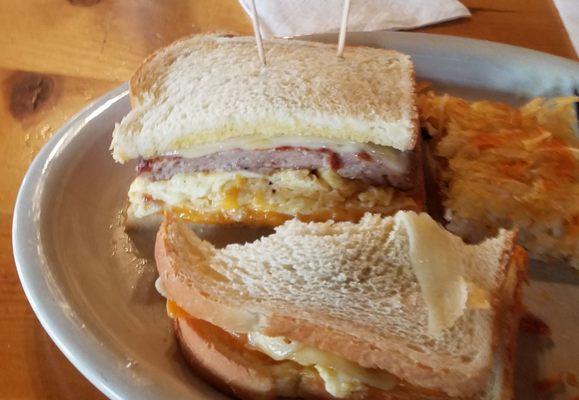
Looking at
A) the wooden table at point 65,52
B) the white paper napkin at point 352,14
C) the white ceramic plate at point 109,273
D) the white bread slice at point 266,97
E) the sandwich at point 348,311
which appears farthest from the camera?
the white paper napkin at point 352,14

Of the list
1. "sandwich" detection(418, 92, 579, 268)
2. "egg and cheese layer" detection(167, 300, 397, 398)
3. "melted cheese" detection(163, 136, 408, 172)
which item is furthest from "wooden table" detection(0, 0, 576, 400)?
"sandwich" detection(418, 92, 579, 268)

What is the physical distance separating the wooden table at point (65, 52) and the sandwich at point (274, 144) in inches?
15.7

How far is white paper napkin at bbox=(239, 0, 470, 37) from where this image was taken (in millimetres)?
2766

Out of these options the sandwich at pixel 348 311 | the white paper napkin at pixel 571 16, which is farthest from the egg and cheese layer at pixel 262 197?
the white paper napkin at pixel 571 16

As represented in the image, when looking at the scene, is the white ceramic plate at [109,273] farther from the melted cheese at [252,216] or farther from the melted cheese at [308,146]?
the melted cheese at [308,146]

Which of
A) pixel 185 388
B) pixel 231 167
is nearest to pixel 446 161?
pixel 231 167

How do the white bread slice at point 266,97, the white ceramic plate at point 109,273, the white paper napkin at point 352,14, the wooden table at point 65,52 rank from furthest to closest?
the white paper napkin at point 352,14 → the white bread slice at point 266,97 → the wooden table at point 65,52 → the white ceramic plate at point 109,273

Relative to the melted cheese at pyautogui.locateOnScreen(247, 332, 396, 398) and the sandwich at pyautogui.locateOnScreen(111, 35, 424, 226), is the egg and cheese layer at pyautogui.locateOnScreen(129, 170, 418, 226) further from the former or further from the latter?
the melted cheese at pyautogui.locateOnScreen(247, 332, 396, 398)

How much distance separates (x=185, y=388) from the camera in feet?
4.53

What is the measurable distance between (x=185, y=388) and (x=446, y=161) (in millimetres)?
1189

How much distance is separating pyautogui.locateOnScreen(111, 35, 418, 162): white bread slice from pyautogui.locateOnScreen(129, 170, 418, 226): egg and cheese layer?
130 millimetres

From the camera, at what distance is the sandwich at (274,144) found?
1.92 metres

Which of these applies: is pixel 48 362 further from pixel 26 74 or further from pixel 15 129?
pixel 26 74

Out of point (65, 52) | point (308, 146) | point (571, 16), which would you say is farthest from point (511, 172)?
point (65, 52)
